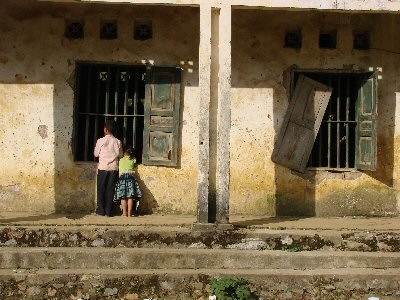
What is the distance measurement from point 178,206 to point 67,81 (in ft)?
8.84

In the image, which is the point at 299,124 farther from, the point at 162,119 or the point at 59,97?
the point at 59,97

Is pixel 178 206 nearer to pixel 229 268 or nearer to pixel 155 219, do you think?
pixel 155 219

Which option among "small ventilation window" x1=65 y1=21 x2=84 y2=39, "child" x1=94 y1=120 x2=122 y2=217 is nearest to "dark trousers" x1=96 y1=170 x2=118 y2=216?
"child" x1=94 y1=120 x2=122 y2=217

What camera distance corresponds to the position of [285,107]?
901cm

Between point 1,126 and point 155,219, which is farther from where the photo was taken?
point 1,126

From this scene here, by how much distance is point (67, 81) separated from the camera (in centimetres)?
882

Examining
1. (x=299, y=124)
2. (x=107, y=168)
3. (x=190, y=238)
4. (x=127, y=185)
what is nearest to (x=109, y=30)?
(x=107, y=168)

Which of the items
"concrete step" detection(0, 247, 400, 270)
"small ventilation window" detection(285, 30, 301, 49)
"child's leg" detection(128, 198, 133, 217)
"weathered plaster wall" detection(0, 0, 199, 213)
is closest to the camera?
"concrete step" detection(0, 247, 400, 270)

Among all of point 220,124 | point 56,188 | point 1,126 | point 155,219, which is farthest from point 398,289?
point 1,126

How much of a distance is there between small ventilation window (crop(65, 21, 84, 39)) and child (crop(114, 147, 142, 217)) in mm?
2043

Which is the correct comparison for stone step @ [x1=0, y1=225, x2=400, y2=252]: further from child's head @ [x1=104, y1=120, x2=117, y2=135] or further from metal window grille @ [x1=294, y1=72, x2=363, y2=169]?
metal window grille @ [x1=294, y1=72, x2=363, y2=169]

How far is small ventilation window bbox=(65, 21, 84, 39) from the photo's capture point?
8.90m

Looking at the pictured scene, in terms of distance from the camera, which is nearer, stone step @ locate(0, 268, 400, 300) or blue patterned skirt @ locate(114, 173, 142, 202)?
stone step @ locate(0, 268, 400, 300)

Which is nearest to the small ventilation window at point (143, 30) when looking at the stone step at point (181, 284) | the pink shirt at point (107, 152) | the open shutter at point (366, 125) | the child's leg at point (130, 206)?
the pink shirt at point (107, 152)
